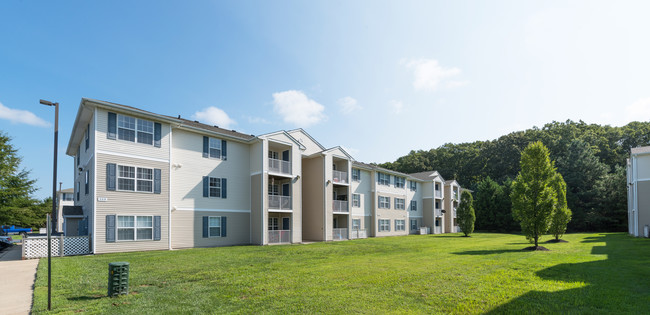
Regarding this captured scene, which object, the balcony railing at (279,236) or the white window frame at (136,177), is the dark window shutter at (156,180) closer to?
the white window frame at (136,177)

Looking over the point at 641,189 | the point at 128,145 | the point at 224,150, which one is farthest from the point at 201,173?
the point at 641,189

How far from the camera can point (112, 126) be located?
1828 cm

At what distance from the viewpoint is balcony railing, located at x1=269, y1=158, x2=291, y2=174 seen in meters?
24.8

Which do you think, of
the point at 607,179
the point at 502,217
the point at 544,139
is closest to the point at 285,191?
the point at 502,217

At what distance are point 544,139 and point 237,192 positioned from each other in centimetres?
5809

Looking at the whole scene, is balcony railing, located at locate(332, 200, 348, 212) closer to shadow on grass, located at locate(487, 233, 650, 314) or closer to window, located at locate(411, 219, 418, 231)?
window, located at locate(411, 219, 418, 231)

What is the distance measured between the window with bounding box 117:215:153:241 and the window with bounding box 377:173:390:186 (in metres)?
23.3

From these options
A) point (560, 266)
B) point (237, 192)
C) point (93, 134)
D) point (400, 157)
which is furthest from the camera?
point (400, 157)

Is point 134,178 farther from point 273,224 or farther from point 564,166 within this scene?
point 564,166

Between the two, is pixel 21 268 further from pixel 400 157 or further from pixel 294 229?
pixel 400 157

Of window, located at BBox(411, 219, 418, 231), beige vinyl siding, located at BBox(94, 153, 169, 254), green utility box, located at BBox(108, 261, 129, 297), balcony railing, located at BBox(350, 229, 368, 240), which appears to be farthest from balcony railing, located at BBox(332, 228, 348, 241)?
green utility box, located at BBox(108, 261, 129, 297)

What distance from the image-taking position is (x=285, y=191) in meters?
26.7

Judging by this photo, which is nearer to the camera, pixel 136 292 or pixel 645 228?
pixel 136 292

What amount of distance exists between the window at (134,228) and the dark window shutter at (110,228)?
283mm
